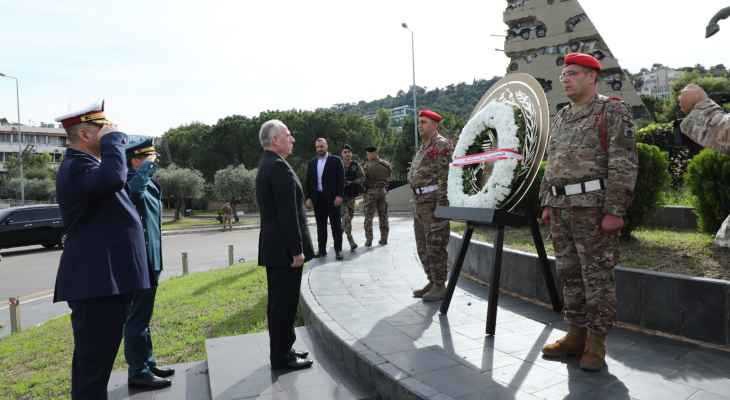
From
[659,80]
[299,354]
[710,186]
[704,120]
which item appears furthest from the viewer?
[659,80]

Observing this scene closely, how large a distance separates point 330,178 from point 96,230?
566 cm

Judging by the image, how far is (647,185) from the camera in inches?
237

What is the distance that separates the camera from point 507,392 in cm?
289

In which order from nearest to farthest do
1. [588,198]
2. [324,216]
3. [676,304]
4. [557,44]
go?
[588,198] < [676,304] < [324,216] < [557,44]

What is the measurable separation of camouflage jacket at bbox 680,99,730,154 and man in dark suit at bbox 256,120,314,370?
2.85 m

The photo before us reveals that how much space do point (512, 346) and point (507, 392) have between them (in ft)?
2.91

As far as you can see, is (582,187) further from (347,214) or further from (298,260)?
(347,214)

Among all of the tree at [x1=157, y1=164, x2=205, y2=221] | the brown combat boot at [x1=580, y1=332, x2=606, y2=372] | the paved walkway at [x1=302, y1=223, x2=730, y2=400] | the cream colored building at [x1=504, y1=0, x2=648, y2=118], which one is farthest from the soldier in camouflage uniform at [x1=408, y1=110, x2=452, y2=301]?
the tree at [x1=157, y1=164, x2=205, y2=221]

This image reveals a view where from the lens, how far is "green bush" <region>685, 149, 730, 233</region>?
17.8 feet

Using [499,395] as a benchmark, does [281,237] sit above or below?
above

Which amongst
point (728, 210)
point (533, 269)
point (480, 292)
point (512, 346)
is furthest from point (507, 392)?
point (728, 210)

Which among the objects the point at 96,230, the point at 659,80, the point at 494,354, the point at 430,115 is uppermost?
the point at 659,80

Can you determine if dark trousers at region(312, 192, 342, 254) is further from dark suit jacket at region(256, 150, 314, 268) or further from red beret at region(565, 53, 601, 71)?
red beret at region(565, 53, 601, 71)

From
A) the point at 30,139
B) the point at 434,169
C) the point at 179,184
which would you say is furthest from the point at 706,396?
the point at 30,139
